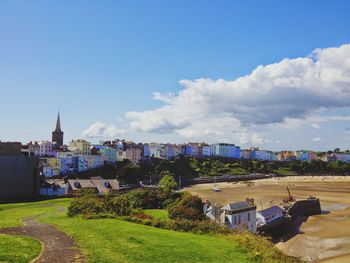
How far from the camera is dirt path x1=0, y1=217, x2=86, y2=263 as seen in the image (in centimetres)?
1512

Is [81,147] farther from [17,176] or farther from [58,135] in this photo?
[17,176]

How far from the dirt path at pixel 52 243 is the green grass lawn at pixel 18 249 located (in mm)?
339

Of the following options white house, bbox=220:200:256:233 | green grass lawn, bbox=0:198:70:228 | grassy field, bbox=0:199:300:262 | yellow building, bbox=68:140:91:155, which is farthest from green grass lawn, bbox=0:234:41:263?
yellow building, bbox=68:140:91:155

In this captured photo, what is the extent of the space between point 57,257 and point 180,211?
21196mm

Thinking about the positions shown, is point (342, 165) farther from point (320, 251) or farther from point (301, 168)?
point (320, 251)

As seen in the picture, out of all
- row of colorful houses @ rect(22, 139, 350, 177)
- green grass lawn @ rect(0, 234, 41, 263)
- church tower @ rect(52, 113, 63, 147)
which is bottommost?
green grass lawn @ rect(0, 234, 41, 263)

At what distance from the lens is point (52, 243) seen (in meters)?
18.1

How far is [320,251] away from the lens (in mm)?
37375

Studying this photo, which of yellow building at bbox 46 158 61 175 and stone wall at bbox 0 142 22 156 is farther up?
stone wall at bbox 0 142 22 156

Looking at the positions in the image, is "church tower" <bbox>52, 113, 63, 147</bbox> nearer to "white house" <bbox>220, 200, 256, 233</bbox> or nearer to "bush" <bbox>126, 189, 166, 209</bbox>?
"bush" <bbox>126, 189, 166, 209</bbox>

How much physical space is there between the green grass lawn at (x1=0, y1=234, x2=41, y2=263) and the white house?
929 inches

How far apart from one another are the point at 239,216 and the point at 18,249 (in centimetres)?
2782

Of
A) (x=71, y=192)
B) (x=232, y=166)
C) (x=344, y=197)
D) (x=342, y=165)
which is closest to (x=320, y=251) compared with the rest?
(x=71, y=192)

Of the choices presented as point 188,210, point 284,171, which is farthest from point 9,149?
point 284,171
